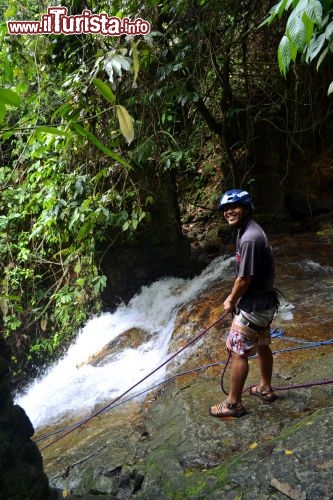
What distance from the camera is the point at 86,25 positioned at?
5.34 metres

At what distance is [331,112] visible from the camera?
7.96 m

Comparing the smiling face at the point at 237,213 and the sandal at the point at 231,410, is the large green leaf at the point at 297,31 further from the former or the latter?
the sandal at the point at 231,410

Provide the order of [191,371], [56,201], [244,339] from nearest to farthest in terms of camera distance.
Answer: [244,339]
[191,371]
[56,201]

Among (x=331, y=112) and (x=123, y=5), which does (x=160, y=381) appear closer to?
(x=123, y=5)

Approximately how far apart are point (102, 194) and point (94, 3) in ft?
8.59

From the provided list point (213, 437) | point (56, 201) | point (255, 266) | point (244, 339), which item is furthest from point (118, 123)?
point (213, 437)

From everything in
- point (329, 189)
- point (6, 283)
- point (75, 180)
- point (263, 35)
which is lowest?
point (6, 283)

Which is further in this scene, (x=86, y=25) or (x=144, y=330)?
(x=144, y=330)

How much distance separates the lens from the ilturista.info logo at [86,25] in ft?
17.2

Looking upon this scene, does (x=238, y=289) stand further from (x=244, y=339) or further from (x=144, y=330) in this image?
(x=144, y=330)

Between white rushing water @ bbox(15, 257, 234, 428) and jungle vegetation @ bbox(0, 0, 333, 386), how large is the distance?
536mm

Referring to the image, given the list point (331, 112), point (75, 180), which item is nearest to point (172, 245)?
point (75, 180)

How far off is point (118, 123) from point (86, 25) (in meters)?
1.17

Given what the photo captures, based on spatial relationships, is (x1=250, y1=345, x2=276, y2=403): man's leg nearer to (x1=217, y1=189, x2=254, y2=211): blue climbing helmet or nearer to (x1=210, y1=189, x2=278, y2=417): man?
(x1=210, y1=189, x2=278, y2=417): man
